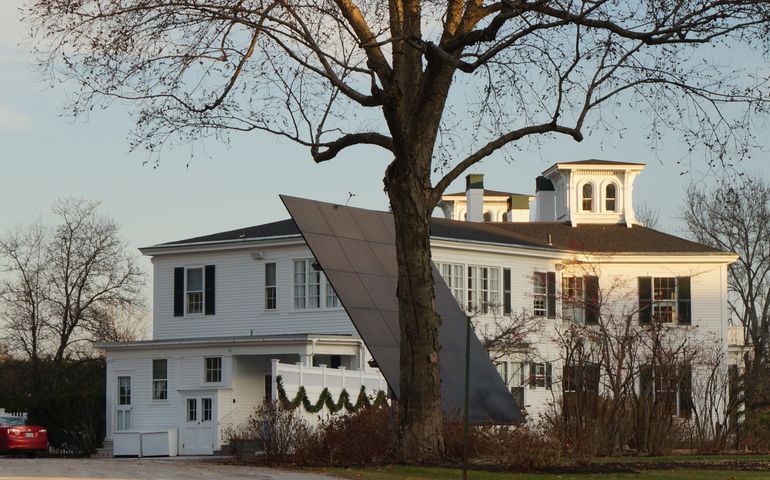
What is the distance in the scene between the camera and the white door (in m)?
37.2

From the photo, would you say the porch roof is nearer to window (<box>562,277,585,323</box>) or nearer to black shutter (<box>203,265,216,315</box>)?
black shutter (<box>203,265,216,315</box>)

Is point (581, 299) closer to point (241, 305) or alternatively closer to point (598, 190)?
point (598, 190)

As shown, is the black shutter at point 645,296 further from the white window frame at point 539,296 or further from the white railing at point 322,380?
the white railing at point 322,380

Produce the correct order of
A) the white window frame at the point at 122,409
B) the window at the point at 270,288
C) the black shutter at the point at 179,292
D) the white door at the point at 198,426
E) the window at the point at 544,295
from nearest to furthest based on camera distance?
the white door at the point at 198,426, the white window frame at the point at 122,409, the window at the point at 270,288, the black shutter at the point at 179,292, the window at the point at 544,295

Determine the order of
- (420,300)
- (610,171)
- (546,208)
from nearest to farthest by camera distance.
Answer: (420,300) → (610,171) → (546,208)

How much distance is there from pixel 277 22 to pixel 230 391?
67.0 feet

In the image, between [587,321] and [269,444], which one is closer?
[269,444]

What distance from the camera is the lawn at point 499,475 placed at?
1778cm

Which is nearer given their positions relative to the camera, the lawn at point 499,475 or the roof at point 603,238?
the lawn at point 499,475

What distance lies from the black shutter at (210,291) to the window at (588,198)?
16132mm

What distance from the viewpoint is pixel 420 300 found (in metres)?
20.5

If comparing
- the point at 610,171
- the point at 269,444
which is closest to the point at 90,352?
the point at 610,171

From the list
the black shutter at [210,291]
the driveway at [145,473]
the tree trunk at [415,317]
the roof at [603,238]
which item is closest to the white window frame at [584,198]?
the roof at [603,238]

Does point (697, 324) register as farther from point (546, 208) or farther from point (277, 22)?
point (277, 22)
